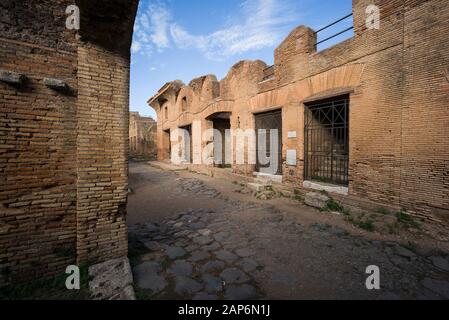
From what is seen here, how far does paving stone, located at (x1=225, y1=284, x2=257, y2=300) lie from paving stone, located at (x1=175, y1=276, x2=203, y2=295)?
0.39 m

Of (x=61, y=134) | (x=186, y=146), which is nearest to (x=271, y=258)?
(x=61, y=134)

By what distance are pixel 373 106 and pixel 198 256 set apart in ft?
17.5

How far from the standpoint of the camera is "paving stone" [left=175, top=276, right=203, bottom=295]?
2795 mm

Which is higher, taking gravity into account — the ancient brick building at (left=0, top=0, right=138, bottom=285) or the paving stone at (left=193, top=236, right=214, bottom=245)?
the ancient brick building at (left=0, top=0, right=138, bottom=285)

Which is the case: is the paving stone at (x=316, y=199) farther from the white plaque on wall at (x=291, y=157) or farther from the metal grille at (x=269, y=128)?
the metal grille at (x=269, y=128)

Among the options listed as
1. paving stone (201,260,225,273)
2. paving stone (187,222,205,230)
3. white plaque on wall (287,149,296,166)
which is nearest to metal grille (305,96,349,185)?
white plaque on wall (287,149,296,166)

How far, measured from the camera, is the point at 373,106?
5445 mm

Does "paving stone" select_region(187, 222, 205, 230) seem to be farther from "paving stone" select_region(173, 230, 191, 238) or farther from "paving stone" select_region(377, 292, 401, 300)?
"paving stone" select_region(377, 292, 401, 300)

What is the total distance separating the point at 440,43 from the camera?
14.5 feet

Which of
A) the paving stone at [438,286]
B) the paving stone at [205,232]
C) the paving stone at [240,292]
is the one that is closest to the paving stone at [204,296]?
the paving stone at [240,292]

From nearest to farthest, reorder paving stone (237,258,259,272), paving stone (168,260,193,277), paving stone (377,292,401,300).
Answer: paving stone (377,292,401,300), paving stone (168,260,193,277), paving stone (237,258,259,272)
